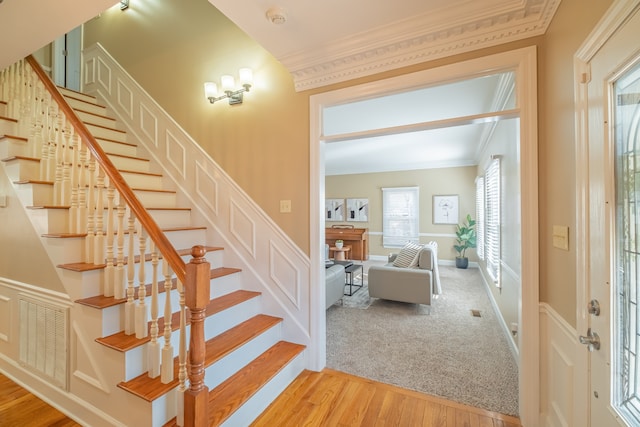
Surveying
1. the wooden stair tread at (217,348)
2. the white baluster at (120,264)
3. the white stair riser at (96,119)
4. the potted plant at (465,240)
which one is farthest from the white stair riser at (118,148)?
the potted plant at (465,240)

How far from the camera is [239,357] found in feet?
6.30

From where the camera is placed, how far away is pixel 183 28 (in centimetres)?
311

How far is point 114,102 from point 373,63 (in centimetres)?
368

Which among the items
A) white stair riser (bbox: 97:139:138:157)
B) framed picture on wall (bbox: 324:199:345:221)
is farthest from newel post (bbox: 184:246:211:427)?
framed picture on wall (bbox: 324:199:345:221)

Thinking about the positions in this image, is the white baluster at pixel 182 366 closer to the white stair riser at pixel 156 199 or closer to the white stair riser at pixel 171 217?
the white stair riser at pixel 171 217

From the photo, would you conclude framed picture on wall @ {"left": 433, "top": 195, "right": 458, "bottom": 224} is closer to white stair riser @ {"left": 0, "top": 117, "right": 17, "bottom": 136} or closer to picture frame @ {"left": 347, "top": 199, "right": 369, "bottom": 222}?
picture frame @ {"left": 347, "top": 199, "right": 369, "bottom": 222}

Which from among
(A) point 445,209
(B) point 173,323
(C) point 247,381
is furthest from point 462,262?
(B) point 173,323

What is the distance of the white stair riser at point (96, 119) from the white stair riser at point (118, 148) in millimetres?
484

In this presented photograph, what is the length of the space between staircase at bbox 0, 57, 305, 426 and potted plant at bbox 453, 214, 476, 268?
562 centimetres

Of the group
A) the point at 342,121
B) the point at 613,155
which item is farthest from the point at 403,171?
the point at 613,155

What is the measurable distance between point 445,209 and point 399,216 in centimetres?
121

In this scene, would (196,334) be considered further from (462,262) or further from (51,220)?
(462,262)

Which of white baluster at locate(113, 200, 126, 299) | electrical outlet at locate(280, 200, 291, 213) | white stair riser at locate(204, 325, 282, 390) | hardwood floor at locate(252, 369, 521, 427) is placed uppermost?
electrical outlet at locate(280, 200, 291, 213)

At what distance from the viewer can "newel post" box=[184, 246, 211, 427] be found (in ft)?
4.08
